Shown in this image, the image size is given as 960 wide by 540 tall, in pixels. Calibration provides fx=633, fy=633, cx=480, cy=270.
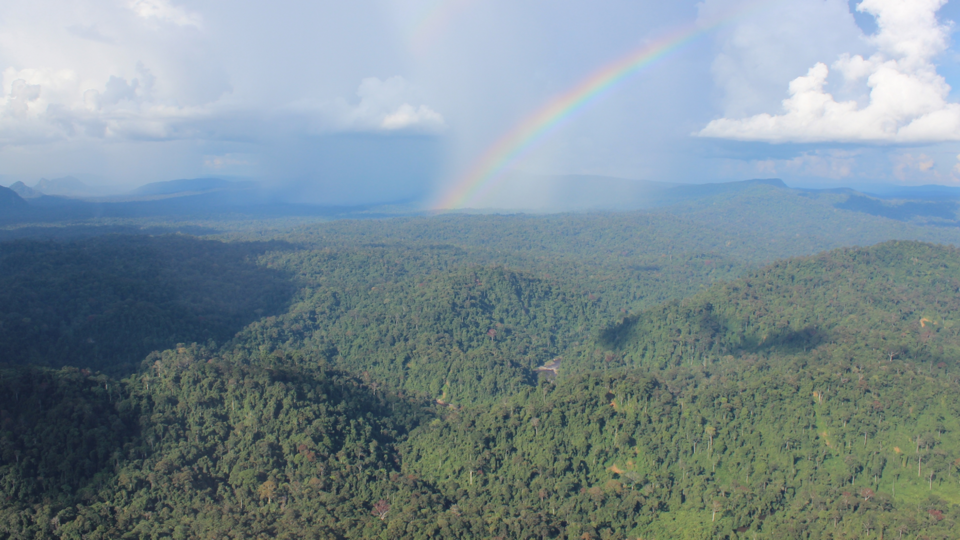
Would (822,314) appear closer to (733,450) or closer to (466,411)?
(733,450)

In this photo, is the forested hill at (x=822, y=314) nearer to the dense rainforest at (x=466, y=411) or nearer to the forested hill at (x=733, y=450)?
the dense rainforest at (x=466, y=411)

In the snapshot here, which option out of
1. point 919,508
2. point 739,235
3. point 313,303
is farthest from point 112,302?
point 739,235

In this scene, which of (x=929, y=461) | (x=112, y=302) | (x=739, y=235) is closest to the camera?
(x=929, y=461)

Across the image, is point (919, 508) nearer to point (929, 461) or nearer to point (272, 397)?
point (929, 461)

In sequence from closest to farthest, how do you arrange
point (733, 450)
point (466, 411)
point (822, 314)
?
point (733, 450), point (466, 411), point (822, 314)

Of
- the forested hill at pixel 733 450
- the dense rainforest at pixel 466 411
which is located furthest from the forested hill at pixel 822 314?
the forested hill at pixel 733 450

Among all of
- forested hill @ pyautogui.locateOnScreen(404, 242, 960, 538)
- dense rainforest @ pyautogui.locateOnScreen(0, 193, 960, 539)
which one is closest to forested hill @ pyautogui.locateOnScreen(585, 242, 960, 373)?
dense rainforest @ pyautogui.locateOnScreen(0, 193, 960, 539)

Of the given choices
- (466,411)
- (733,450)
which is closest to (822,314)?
(733,450)

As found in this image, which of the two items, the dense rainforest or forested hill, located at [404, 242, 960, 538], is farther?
forested hill, located at [404, 242, 960, 538]

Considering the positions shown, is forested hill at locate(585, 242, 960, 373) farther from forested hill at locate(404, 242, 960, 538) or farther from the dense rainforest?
forested hill at locate(404, 242, 960, 538)
